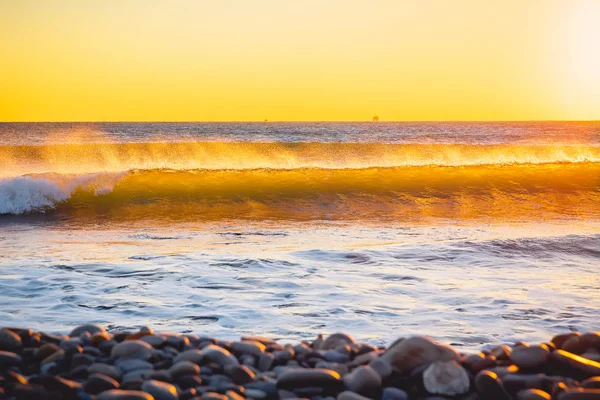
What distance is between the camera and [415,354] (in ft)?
10.5

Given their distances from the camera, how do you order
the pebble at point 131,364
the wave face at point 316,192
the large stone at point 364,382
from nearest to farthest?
the large stone at point 364,382
the pebble at point 131,364
the wave face at point 316,192

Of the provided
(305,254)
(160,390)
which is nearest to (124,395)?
(160,390)

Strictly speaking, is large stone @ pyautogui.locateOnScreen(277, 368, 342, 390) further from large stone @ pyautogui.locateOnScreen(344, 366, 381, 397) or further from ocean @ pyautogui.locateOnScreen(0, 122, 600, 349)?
ocean @ pyautogui.locateOnScreen(0, 122, 600, 349)

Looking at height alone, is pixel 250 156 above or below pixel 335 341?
above

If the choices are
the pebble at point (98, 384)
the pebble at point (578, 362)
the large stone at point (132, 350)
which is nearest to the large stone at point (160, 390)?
the pebble at point (98, 384)

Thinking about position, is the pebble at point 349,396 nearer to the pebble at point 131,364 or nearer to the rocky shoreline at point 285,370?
the rocky shoreline at point 285,370

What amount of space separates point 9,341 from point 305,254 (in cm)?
379

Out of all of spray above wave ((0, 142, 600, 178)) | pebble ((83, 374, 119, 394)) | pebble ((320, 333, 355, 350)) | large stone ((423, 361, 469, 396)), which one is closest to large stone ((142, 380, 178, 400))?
pebble ((83, 374, 119, 394))

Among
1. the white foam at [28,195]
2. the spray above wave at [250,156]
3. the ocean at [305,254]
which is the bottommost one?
the ocean at [305,254]

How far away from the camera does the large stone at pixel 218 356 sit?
3256 mm

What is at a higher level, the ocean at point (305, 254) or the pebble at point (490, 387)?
the pebble at point (490, 387)

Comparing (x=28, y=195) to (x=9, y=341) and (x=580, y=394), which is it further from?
(x=580, y=394)

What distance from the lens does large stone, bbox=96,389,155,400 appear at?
2.73 m

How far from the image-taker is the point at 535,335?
14.0 ft
